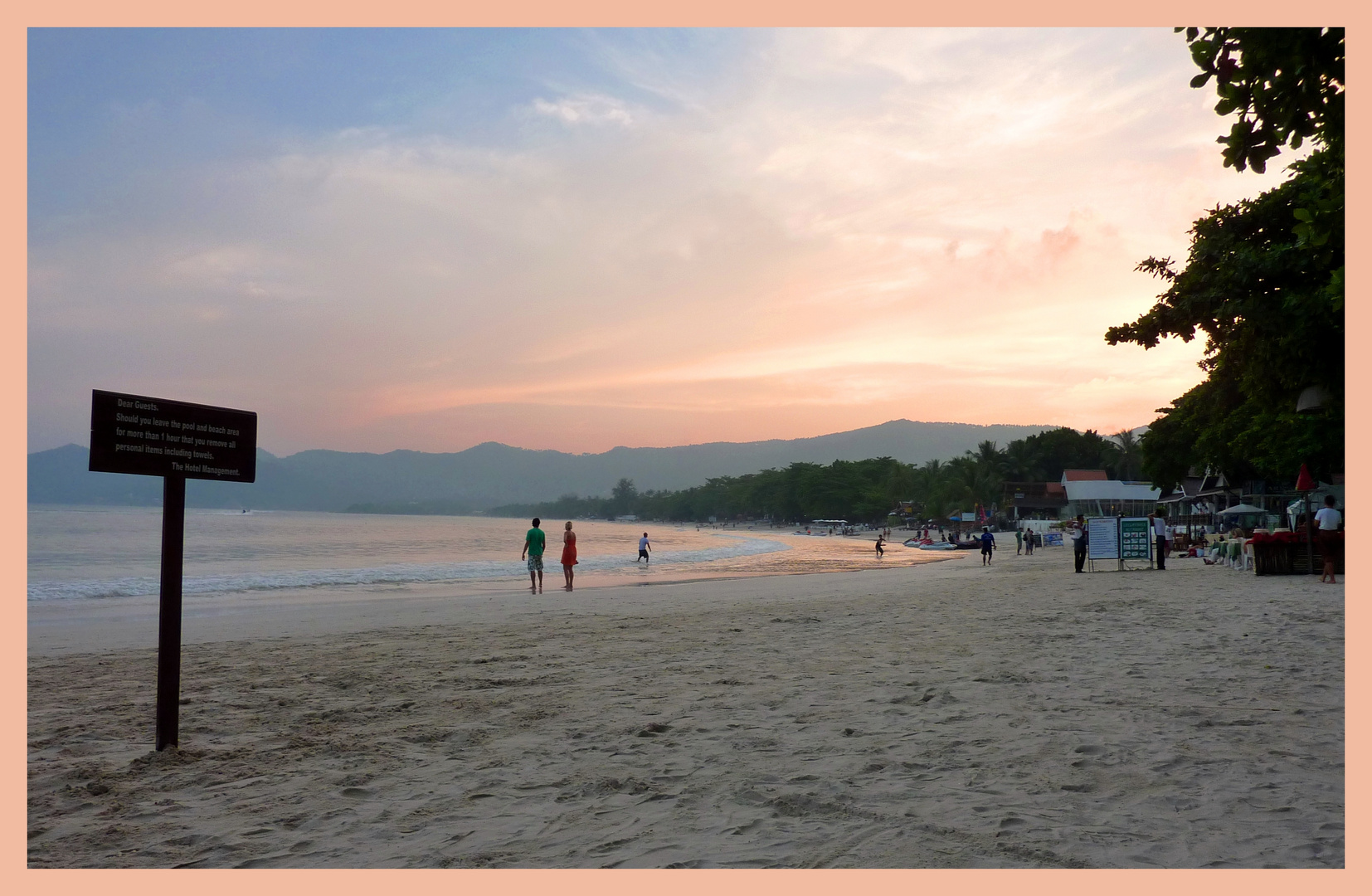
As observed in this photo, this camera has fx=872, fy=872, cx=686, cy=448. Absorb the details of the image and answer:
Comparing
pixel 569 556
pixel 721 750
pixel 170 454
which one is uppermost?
pixel 170 454

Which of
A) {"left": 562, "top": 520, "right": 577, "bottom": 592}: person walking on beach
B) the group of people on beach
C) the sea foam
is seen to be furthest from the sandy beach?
the sea foam

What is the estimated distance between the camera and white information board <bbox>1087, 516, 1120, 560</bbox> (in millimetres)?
21219

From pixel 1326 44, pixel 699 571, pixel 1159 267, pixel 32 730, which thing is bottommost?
pixel 699 571

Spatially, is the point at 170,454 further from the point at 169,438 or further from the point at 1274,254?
the point at 1274,254

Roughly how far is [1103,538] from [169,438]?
21.3 metres

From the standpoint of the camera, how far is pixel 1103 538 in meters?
21.6

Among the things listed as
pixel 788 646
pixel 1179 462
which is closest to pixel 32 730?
pixel 788 646

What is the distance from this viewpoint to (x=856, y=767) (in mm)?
4637

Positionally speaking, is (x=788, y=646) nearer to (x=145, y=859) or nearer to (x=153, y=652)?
(x=145, y=859)

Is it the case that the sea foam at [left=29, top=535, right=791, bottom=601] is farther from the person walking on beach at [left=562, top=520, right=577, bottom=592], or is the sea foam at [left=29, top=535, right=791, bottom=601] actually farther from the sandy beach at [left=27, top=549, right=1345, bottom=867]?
the sandy beach at [left=27, top=549, right=1345, bottom=867]

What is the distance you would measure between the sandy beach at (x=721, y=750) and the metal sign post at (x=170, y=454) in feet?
2.02

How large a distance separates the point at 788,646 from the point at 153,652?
7286 mm

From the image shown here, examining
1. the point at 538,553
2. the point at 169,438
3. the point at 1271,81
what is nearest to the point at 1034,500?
the point at 538,553

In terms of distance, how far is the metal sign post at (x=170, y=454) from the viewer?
4930mm
